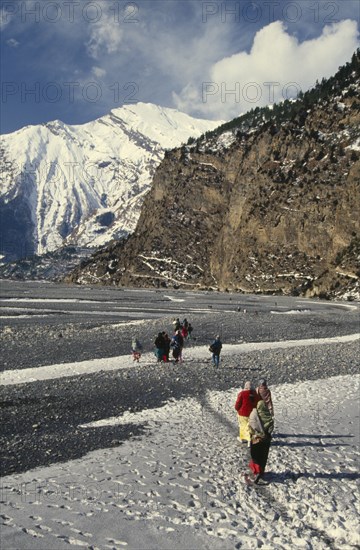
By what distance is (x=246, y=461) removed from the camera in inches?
544

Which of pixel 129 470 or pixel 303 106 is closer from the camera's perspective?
pixel 129 470

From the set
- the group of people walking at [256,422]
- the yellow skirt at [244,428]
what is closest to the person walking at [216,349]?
the group of people walking at [256,422]

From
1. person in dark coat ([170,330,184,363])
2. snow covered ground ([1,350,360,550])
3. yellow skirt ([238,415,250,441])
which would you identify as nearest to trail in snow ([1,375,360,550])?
snow covered ground ([1,350,360,550])

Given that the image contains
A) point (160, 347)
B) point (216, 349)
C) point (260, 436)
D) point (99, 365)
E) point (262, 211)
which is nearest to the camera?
point (260, 436)

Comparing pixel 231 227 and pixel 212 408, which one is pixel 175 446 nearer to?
pixel 212 408

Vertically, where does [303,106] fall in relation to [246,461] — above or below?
above

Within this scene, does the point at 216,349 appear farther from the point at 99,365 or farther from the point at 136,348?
the point at 99,365

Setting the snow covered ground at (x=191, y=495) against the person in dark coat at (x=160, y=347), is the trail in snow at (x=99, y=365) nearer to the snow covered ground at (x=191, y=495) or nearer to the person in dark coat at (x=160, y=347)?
the person in dark coat at (x=160, y=347)

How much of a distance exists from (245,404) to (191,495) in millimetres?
3785

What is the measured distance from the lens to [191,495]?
11633mm

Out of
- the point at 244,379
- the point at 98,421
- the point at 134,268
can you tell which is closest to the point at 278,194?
the point at 134,268

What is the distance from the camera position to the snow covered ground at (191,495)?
32.3 feet

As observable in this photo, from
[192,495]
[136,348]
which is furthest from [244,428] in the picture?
[136,348]

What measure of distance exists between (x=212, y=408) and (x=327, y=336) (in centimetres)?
2663
